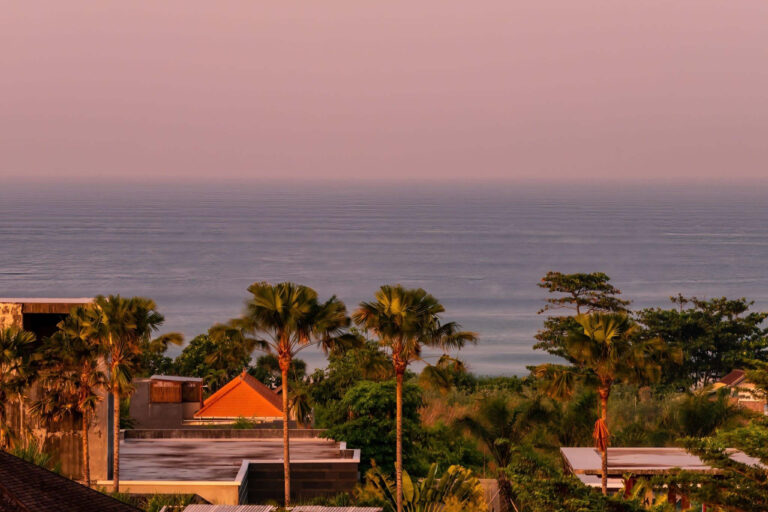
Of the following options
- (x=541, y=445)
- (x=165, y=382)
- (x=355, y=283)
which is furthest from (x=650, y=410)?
(x=355, y=283)

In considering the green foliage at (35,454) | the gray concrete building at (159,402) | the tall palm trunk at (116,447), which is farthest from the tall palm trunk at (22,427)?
the gray concrete building at (159,402)

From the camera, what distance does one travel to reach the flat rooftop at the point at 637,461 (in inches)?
1523

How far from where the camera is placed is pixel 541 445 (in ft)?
167

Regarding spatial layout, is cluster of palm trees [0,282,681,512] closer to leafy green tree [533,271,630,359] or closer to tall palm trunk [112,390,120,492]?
tall palm trunk [112,390,120,492]

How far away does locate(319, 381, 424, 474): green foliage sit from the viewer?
44969 millimetres

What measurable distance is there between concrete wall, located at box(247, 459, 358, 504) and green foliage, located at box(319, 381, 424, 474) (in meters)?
3.47

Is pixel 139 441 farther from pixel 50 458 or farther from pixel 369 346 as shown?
pixel 369 346

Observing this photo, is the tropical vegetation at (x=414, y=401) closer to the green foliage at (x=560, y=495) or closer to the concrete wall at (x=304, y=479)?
the green foliage at (x=560, y=495)

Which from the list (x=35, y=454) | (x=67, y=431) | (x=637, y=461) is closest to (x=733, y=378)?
(x=637, y=461)

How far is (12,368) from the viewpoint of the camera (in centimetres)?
3641

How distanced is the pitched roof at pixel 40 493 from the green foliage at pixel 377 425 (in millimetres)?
22280

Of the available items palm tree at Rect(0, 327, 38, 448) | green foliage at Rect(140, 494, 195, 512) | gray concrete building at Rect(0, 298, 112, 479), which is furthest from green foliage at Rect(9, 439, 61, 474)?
green foliage at Rect(140, 494, 195, 512)

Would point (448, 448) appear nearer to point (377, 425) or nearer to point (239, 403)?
point (377, 425)

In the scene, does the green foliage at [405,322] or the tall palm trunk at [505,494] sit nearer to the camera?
the green foliage at [405,322]
